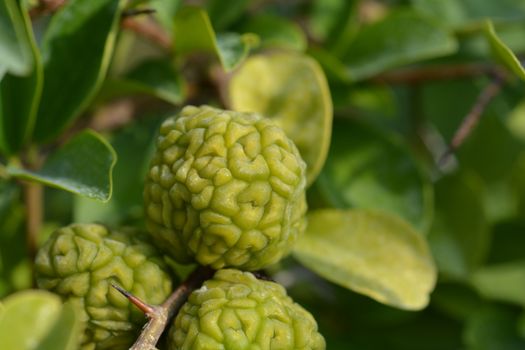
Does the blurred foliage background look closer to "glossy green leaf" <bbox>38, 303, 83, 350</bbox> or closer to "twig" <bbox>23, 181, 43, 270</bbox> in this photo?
"twig" <bbox>23, 181, 43, 270</bbox>

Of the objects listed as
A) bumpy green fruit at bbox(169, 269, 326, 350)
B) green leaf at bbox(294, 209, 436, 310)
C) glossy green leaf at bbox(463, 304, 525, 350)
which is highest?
bumpy green fruit at bbox(169, 269, 326, 350)

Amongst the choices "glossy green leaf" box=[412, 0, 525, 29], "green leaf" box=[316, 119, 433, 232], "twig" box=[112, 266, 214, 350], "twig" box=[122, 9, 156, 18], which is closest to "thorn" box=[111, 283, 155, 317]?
"twig" box=[112, 266, 214, 350]

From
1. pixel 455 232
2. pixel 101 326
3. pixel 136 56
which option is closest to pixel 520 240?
pixel 455 232

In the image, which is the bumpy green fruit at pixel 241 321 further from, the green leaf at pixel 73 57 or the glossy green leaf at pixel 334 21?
the glossy green leaf at pixel 334 21

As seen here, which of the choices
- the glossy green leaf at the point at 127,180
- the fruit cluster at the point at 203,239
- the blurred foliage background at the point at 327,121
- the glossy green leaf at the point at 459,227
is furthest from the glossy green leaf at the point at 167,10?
the glossy green leaf at the point at 459,227

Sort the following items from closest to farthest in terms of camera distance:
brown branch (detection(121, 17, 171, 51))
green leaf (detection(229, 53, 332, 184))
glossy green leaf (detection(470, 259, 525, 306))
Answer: green leaf (detection(229, 53, 332, 184)) < brown branch (detection(121, 17, 171, 51)) < glossy green leaf (detection(470, 259, 525, 306))

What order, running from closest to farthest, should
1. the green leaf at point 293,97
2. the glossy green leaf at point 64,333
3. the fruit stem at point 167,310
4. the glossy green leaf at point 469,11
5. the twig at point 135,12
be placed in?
the glossy green leaf at point 64,333
the fruit stem at point 167,310
the twig at point 135,12
the green leaf at point 293,97
the glossy green leaf at point 469,11

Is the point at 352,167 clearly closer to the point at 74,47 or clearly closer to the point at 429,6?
the point at 429,6

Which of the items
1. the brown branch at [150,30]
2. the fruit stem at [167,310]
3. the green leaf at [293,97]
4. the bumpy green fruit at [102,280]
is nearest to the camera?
the fruit stem at [167,310]
